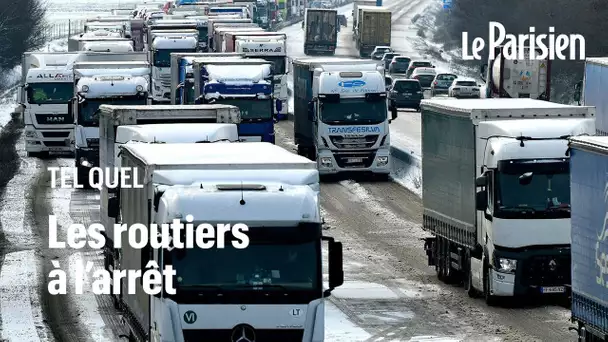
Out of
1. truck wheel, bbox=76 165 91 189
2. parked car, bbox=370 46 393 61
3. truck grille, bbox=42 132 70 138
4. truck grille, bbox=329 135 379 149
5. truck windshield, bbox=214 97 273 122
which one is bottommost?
truck wheel, bbox=76 165 91 189

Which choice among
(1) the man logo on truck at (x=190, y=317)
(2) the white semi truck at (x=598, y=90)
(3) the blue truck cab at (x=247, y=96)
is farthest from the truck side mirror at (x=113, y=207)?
(3) the blue truck cab at (x=247, y=96)

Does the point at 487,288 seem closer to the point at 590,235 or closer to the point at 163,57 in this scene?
the point at 590,235

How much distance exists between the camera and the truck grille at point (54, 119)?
49312mm

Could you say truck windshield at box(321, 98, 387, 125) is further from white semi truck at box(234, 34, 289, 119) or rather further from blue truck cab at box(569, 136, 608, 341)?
blue truck cab at box(569, 136, 608, 341)

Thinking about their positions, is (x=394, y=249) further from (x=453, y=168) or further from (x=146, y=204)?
(x=146, y=204)

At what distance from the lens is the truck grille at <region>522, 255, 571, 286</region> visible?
2412 centimetres

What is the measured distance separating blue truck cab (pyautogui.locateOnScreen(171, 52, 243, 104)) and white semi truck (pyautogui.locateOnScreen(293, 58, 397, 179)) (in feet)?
17.5

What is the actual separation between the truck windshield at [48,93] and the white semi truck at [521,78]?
14.4 metres

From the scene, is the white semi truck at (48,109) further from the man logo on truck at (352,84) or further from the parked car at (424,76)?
the parked car at (424,76)

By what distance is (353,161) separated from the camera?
4297 centimetres

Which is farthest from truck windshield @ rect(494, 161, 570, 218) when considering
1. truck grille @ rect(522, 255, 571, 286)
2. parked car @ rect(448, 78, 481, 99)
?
parked car @ rect(448, 78, 481, 99)

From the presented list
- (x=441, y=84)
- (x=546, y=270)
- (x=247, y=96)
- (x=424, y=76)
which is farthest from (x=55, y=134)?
(x=424, y=76)

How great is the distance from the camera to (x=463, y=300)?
25.8 metres

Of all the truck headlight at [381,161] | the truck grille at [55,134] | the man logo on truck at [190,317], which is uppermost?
the man logo on truck at [190,317]
